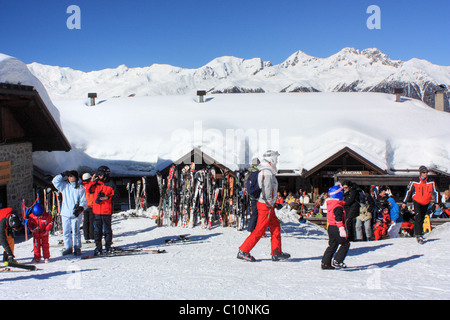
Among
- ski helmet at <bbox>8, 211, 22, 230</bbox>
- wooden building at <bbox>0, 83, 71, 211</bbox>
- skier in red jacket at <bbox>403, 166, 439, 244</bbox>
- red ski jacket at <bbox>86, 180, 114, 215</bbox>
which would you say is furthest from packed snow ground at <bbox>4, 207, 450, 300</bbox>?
wooden building at <bbox>0, 83, 71, 211</bbox>

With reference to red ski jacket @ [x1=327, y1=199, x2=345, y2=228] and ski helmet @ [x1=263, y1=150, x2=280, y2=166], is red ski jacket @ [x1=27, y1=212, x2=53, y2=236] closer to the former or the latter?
ski helmet @ [x1=263, y1=150, x2=280, y2=166]

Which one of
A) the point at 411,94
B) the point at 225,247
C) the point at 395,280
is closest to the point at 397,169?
the point at 225,247

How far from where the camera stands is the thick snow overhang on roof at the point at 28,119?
35.4ft

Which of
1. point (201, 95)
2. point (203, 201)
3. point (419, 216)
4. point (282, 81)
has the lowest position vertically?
point (419, 216)

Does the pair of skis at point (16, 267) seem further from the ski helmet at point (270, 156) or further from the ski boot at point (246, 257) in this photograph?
the ski helmet at point (270, 156)

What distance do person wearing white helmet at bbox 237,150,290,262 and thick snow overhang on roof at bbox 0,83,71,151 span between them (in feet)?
24.3

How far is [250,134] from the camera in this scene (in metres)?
21.1

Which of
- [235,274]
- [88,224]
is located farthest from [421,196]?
[88,224]

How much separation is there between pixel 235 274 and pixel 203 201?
482cm

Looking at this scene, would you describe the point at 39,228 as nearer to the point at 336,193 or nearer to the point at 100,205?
the point at 100,205

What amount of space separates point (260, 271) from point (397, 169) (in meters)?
14.9

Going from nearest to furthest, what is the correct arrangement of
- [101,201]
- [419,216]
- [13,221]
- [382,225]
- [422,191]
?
1. [13,221]
2. [101,201]
3. [422,191]
4. [419,216]
5. [382,225]

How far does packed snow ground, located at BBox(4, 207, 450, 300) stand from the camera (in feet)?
15.1
